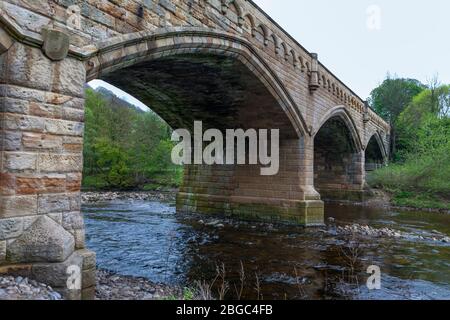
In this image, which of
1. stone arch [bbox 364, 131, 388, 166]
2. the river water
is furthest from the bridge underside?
stone arch [bbox 364, 131, 388, 166]

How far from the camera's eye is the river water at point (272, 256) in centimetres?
646

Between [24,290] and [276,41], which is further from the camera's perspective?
[276,41]

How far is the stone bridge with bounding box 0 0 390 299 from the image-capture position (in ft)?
13.4

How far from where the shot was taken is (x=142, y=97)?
12781mm

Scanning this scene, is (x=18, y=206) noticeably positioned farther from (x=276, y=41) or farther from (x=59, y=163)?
(x=276, y=41)

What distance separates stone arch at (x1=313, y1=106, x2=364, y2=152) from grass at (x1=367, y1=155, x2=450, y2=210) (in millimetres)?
3144

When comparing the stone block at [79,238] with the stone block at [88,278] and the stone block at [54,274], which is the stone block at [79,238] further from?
the stone block at [54,274]

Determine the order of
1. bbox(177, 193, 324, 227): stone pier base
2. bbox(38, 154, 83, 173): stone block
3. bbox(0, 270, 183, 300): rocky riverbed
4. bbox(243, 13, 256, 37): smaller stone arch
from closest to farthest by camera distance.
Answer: bbox(0, 270, 183, 300): rocky riverbed < bbox(38, 154, 83, 173): stone block < bbox(243, 13, 256, 37): smaller stone arch < bbox(177, 193, 324, 227): stone pier base

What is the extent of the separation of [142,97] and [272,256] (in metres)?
7.42

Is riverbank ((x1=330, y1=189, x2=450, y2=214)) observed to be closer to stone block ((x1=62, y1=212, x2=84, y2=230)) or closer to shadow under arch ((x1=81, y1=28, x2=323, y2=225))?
shadow under arch ((x1=81, y1=28, x2=323, y2=225))

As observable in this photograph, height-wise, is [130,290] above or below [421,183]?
below

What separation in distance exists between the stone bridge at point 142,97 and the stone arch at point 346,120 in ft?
0.77

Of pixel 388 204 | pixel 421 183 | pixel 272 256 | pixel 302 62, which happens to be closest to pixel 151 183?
pixel 388 204
